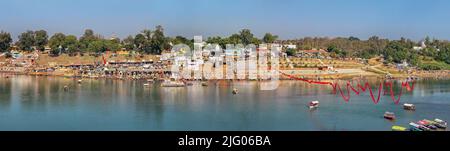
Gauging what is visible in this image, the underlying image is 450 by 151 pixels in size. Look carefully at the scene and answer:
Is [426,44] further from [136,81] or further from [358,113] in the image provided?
[358,113]

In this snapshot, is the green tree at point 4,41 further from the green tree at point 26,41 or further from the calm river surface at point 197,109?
the calm river surface at point 197,109

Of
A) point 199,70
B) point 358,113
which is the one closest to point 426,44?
point 199,70

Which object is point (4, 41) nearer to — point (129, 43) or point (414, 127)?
point (129, 43)

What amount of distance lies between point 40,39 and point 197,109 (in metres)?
21.8

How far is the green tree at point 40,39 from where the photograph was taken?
31969 millimetres

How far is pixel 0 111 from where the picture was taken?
13172 millimetres

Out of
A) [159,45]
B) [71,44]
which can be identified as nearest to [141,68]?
[159,45]

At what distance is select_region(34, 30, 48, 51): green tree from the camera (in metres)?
32.0

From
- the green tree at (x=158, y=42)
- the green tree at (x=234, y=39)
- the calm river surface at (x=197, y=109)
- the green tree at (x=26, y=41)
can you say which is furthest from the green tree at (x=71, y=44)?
the calm river surface at (x=197, y=109)

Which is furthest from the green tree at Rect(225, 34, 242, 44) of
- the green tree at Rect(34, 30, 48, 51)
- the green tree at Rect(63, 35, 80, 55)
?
the green tree at Rect(34, 30, 48, 51)

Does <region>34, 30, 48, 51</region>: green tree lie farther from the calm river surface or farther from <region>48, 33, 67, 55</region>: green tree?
the calm river surface

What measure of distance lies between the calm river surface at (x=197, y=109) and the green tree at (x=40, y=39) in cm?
1252

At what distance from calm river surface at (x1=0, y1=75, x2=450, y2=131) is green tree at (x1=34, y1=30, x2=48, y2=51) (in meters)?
12.5

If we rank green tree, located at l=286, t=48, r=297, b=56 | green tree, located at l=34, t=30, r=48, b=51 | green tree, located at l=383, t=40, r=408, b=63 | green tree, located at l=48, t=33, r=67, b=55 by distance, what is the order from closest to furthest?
1. green tree, located at l=48, t=33, r=67, b=55
2. green tree, located at l=34, t=30, r=48, b=51
3. green tree, located at l=286, t=48, r=297, b=56
4. green tree, located at l=383, t=40, r=408, b=63
